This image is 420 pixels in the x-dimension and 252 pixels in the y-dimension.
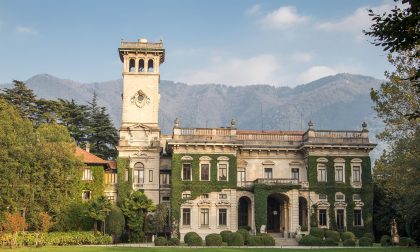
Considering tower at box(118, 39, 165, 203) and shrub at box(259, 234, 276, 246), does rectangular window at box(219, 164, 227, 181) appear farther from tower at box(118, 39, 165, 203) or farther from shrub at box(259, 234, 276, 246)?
shrub at box(259, 234, 276, 246)

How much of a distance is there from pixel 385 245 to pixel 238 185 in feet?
48.7

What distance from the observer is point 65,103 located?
70.4 m

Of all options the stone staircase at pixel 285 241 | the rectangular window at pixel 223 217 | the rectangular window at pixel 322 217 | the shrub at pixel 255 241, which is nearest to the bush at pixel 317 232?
the stone staircase at pixel 285 241

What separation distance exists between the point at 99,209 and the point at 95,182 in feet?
18.0

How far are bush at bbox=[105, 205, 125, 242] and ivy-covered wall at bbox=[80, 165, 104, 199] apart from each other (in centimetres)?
459

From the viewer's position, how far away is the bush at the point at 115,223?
46312 millimetres

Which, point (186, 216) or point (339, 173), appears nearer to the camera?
point (186, 216)

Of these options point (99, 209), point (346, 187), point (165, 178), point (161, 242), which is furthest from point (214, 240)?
point (346, 187)

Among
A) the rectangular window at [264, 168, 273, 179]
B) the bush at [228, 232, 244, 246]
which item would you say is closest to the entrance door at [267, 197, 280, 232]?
the rectangular window at [264, 168, 273, 179]

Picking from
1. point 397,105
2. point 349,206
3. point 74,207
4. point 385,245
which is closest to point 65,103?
point 74,207

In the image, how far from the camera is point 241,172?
5359 centimetres

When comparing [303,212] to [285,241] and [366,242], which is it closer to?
[285,241]

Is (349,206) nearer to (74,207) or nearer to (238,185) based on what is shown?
(238,185)

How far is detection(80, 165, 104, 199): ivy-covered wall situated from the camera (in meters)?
51.0
